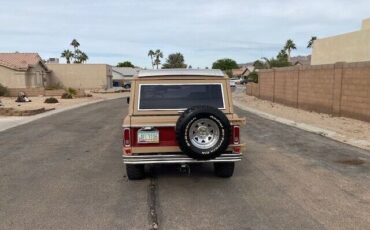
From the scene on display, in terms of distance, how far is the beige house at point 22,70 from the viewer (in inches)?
1887

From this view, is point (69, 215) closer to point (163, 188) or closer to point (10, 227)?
point (10, 227)

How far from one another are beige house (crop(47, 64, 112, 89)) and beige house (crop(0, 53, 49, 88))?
4.27m

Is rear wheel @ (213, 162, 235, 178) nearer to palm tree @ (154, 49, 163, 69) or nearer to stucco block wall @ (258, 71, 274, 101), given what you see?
stucco block wall @ (258, 71, 274, 101)

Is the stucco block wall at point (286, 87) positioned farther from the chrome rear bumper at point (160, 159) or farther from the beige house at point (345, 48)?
the chrome rear bumper at point (160, 159)

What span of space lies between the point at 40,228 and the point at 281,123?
1450 cm

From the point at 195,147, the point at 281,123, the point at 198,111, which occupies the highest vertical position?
the point at 198,111

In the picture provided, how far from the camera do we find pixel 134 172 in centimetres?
751

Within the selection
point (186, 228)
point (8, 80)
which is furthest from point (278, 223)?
point (8, 80)

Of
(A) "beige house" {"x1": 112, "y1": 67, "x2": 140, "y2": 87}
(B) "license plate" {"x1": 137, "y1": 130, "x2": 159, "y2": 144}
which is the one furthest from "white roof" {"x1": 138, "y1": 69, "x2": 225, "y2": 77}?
(A) "beige house" {"x1": 112, "y1": 67, "x2": 140, "y2": 87}

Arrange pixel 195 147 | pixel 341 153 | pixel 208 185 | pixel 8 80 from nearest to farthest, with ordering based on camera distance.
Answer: pixel 195 147 → pixel 208 185 → pixel 341 153 → pixel 8 80

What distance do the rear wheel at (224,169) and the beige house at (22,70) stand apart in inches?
1779

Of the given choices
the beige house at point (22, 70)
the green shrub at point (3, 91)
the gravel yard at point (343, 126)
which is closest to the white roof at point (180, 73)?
the gravel yard at point (343, 126)

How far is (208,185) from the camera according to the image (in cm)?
724

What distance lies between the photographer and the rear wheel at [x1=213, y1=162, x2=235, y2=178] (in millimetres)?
7574
